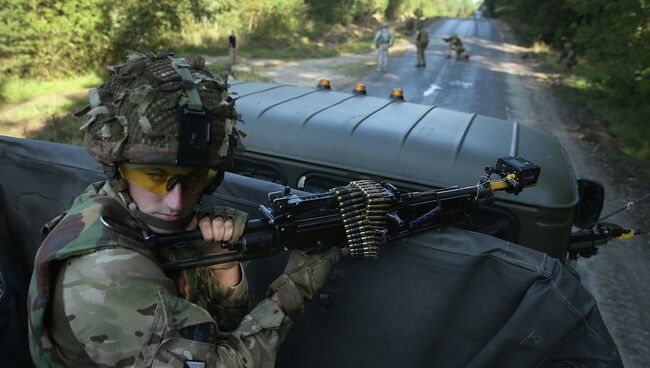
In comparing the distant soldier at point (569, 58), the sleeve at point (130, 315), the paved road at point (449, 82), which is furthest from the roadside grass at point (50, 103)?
the distant soldier at point (569, 58)

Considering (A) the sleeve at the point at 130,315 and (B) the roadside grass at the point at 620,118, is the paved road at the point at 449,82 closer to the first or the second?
(B) the roadside grass at the point at 620,118

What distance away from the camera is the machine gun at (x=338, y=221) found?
73.3 inches

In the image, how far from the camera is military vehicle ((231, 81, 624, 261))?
2775mm

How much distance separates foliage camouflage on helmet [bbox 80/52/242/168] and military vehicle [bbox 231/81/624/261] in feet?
4.61

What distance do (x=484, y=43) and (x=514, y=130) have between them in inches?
1168

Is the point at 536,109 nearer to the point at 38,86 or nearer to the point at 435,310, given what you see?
the point at 435,310

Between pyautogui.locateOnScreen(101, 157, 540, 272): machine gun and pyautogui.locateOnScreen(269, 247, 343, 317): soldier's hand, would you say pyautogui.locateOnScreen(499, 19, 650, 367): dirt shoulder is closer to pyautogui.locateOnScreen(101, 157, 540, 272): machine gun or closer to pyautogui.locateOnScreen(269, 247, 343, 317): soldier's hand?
pyautogui.locateOnScreen(101, 157, 540, 272): machine gun

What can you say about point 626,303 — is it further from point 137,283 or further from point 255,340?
point 137,283

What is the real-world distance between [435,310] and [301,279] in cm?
67

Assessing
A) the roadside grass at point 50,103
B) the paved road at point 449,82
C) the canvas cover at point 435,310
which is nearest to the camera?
the canvas cover at point 435,310

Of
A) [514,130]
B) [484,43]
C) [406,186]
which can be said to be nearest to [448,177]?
[406,186]

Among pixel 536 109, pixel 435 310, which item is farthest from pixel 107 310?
pixel 536 109

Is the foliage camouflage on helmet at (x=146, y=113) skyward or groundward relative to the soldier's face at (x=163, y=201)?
skyward

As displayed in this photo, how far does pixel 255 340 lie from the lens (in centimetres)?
172
